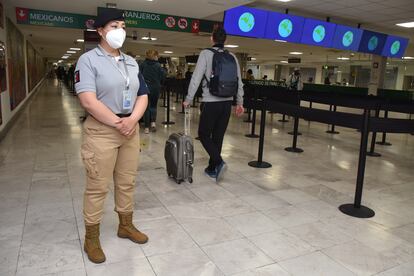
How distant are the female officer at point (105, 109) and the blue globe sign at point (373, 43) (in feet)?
30.3

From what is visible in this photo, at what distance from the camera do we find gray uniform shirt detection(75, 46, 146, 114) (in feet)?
6.46

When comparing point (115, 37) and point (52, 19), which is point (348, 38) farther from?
point (115, 37)

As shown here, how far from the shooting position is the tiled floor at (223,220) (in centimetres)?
217

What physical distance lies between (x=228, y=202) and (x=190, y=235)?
2.56 ft

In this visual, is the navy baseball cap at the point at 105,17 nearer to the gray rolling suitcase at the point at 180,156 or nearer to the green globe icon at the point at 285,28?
the gray rolling suitcase at the point at 180,156

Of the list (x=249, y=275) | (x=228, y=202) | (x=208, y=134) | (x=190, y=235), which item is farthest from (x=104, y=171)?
(x=208, y=134)

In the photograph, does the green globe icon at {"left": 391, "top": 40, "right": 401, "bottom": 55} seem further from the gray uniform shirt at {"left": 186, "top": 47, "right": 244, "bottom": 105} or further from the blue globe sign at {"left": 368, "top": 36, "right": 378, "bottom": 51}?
the gray uniform shirt at {"left": 186, "top": 47, "right": 244, "bottom": 105}

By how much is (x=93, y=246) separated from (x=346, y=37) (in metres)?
8.64

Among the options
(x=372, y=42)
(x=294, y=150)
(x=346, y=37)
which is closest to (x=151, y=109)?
(x=294, y=150)

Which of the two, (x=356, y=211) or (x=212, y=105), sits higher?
(x=212, y=105)

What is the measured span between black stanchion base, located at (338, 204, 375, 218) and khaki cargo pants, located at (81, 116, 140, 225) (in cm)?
201

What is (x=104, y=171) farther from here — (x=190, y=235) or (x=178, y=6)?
(x=178, y=6)

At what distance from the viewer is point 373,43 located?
966 centimetres

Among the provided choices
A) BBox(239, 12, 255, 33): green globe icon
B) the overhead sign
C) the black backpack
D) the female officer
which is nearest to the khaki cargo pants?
the female officer
